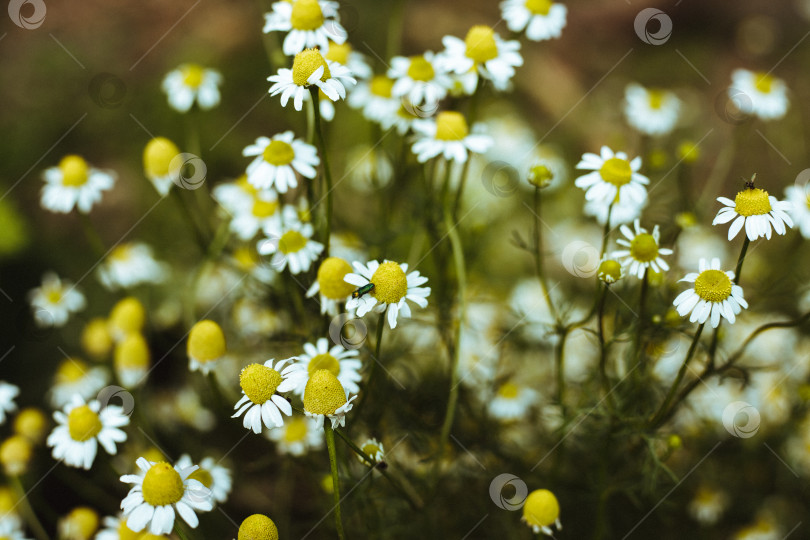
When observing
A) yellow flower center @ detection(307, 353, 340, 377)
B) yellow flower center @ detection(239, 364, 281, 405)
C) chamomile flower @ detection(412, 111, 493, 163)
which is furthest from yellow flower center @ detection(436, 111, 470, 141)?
yellow flower center @ detection(239, 364, 281, 405)

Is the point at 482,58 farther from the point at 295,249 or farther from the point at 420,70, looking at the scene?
the point at 295,249

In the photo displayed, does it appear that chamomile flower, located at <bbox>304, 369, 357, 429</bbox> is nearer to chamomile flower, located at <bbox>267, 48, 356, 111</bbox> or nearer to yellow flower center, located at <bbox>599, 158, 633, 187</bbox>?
chamomile flower, located at <bbox>267, 48, 356, 111</bbox>

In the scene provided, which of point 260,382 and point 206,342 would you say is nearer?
point 260,382

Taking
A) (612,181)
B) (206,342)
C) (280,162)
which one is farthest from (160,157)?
(612,181)

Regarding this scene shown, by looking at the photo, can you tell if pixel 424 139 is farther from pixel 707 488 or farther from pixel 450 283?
pixel 707 488

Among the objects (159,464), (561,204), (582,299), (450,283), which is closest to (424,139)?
(450,283)

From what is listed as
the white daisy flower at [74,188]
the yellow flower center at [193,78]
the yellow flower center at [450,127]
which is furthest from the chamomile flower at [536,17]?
the white daisy flower at [74,188]

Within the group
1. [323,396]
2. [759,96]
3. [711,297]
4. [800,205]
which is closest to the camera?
[323,396]
